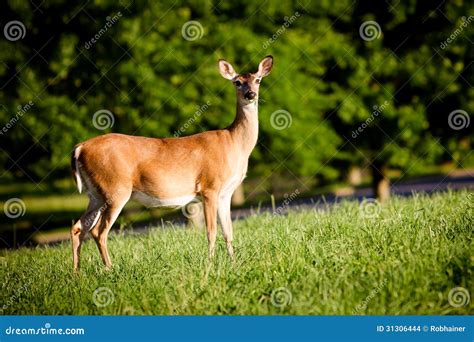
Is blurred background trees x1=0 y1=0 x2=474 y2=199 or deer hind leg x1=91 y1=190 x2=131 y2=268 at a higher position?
blurred background trees x1=0 y1=0 x2=474 y2=199

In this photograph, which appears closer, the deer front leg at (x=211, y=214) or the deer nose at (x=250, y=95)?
the deer front leg at (x=211, y=214)

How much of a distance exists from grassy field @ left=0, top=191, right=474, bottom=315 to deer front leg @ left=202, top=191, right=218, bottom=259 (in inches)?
7.3

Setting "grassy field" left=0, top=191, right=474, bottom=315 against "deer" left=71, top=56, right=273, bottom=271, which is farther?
"deer" left=71, top=56, right=273, bottom=271

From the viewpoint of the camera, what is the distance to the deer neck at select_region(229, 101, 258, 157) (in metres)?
7.78

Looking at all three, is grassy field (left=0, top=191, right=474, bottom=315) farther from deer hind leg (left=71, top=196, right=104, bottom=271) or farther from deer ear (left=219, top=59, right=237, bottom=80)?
deer ear (left=219, top=59, right=237, bottom=80)

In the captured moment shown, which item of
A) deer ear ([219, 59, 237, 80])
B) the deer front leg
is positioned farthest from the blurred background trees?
the deer front leg

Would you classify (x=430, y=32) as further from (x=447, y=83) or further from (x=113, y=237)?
(x=113, y=237)

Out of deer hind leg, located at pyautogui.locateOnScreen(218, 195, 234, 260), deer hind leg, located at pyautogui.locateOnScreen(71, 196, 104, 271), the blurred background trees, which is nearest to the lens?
deer hind leg, located at pyautogui.locateOnScreen(218, 195, 234, 260)

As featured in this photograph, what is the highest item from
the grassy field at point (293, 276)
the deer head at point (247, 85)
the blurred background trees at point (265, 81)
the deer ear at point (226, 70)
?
the blurred background trees at point (265, 81)

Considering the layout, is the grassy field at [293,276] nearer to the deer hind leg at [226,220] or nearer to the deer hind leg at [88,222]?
the deer hind leg at [226,220]

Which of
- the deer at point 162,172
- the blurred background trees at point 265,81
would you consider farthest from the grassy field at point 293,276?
the blurred background trees at point 265,81

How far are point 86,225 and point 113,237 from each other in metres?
2.17

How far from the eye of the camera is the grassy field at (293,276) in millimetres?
5543

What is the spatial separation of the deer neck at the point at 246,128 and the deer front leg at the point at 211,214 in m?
0.68
